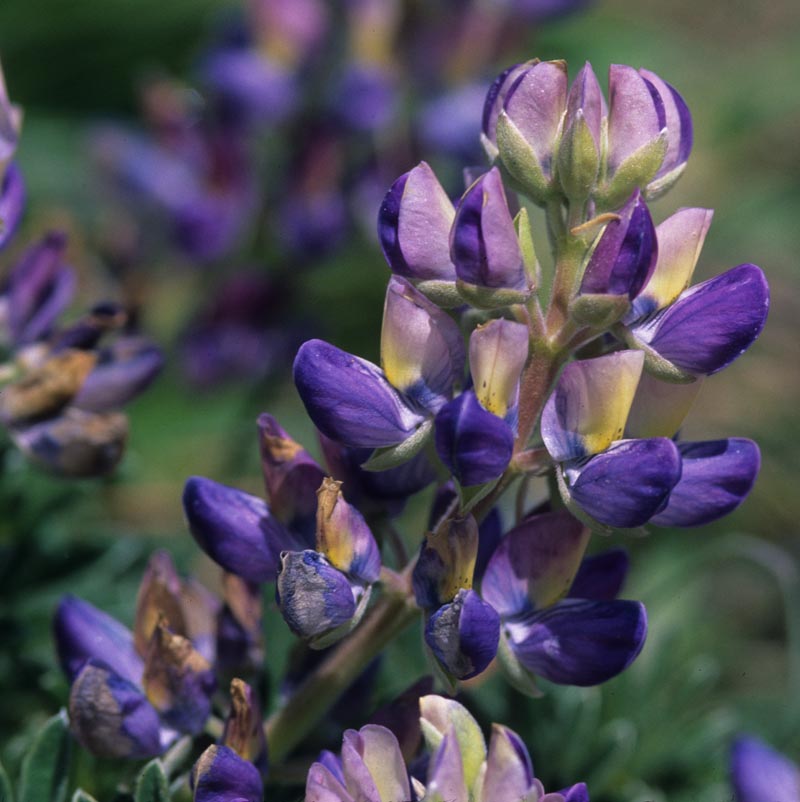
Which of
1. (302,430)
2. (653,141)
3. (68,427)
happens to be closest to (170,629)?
(68,427)

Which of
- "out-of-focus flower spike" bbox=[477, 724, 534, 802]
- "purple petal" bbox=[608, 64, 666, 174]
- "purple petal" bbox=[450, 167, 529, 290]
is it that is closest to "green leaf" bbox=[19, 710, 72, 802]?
"out-of-focus flower spike" bbox=[477, 724, 534, 802]

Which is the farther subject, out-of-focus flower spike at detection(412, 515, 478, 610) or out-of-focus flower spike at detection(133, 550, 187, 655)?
out-of-focus flower spike at detection(133, 550, 187, 655)

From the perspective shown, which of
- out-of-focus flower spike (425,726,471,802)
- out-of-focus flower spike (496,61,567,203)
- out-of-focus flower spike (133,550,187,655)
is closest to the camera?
out-of-focus flower spike (425,726,471,802)

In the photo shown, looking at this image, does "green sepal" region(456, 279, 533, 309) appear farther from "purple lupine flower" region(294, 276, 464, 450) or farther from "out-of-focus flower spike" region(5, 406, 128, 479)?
"out-of-focus flower spike" region(5, 406, 128, 479)

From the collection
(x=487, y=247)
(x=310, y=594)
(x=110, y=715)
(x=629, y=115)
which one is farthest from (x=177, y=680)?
(x=629, y=115)

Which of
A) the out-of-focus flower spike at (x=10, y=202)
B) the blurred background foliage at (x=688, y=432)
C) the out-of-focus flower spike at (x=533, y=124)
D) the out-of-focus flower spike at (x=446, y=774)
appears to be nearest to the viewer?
the out-of-focus flower spike at (x=446, y=774)

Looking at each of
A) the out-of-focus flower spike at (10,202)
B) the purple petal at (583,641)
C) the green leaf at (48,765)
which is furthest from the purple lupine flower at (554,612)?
the out-of-focus flower spike at (10,202)

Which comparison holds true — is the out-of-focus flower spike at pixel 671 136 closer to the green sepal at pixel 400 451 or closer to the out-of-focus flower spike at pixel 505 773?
the green sepal at pixel 400 451
